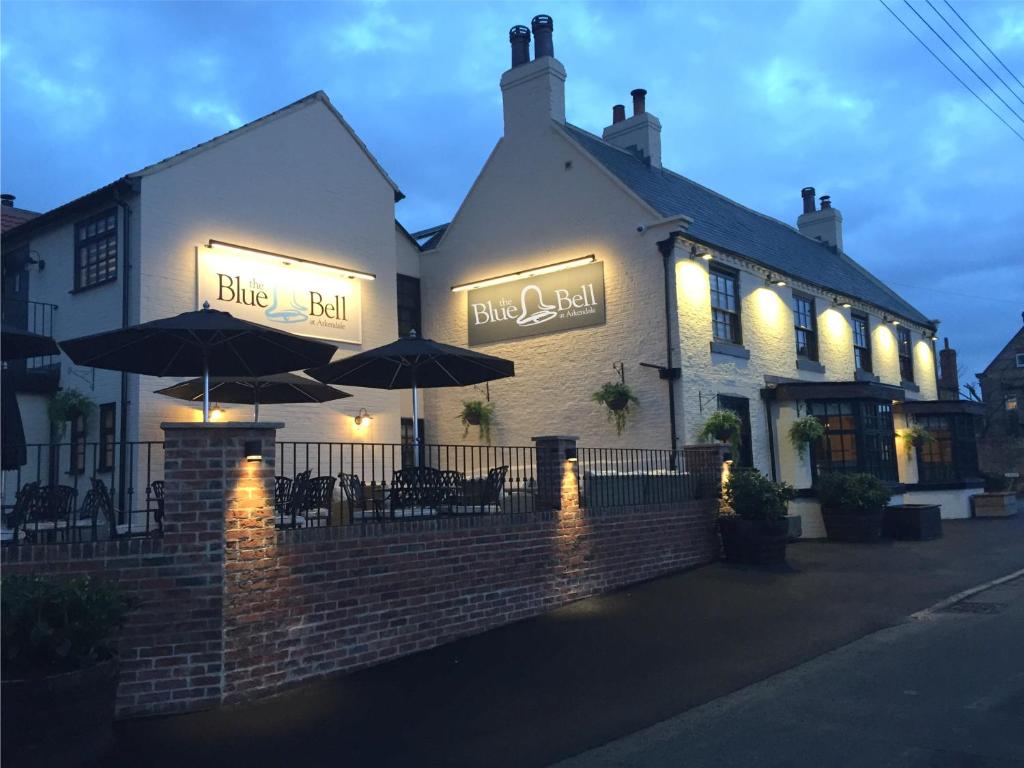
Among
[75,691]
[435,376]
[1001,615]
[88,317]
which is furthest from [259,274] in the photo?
[1001,615]

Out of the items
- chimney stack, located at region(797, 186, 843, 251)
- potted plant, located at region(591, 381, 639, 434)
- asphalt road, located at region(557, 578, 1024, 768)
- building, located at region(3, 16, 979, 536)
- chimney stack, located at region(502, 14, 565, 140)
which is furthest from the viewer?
chimney stack, located at region(797, 186, 843, 251)

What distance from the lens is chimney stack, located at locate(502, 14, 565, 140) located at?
17984 mm

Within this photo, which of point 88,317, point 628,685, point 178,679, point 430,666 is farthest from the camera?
point 88,317

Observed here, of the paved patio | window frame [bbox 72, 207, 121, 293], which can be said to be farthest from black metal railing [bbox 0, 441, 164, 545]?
window frame [bbox 72, 207, 121, 293]

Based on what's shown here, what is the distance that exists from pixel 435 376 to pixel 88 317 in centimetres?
653

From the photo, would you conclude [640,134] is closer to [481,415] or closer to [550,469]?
[481,415]

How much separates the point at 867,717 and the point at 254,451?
537cm

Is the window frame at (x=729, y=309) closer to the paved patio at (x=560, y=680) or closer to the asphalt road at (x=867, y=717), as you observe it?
the paved patio at (x=560, y=680)

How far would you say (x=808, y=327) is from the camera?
19.9 metres

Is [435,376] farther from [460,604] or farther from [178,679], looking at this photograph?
[178,679]

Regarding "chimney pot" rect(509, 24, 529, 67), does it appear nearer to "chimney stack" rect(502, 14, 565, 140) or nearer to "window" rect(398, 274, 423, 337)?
"chimney stack" rect(502, 14, 565, 140)

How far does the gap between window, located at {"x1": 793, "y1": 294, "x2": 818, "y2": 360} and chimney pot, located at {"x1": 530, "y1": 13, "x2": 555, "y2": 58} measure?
7866 millimetres

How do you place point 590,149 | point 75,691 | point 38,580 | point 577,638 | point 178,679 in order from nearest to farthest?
point 75,691
point 38,580
point 178,679
point 577,638
point 590,149

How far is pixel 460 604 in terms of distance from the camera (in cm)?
909
